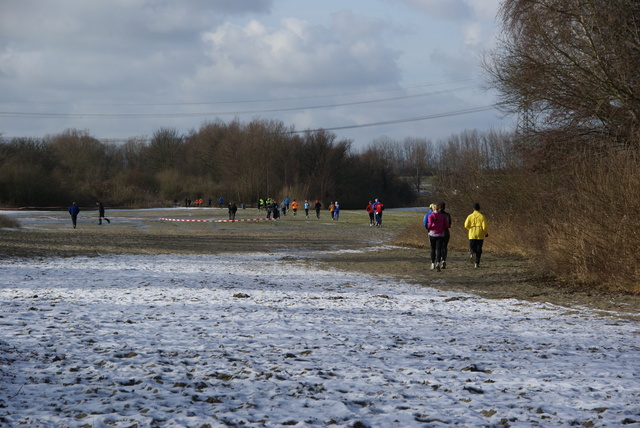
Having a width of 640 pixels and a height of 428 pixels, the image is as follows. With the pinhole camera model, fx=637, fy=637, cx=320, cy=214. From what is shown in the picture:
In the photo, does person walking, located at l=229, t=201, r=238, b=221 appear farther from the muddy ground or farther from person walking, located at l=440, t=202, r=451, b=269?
person walking, located at l=440, t=202, r=451, b=269

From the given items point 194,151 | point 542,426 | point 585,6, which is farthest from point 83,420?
point 194,151

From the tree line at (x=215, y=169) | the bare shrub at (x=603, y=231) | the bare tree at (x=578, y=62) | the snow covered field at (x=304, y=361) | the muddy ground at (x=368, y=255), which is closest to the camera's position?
the snow covered field at (x=304, y=361)

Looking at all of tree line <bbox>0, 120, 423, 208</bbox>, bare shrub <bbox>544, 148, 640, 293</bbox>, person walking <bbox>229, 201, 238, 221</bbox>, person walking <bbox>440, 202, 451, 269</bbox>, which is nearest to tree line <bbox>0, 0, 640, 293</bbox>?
bare shrub <bbox>544, 148, 640, 293</bbox>

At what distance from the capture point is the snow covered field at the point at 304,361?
197 inches

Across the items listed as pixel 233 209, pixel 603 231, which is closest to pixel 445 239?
pixel 603 231

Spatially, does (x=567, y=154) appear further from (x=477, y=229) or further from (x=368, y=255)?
(x=368, y=255)

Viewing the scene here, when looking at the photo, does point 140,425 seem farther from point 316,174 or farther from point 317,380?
point 316,174

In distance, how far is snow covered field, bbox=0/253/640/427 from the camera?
5.00 meters

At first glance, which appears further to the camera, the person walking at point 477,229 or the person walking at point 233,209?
the person walking at point 233,209

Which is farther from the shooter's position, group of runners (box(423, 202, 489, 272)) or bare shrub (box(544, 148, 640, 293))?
group of runners (box(423, 202, 489, 272))

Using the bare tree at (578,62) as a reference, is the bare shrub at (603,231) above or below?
below

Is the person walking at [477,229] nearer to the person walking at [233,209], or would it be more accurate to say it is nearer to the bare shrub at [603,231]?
the bare shrub at [603,231]

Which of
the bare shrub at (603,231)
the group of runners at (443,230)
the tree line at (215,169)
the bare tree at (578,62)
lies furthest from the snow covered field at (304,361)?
the tree line at (215,169)

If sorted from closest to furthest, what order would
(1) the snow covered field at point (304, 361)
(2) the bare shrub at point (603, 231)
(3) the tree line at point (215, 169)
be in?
(1) the snow covered field at point (304, 361) < (2) the bare shrub at point (603, 231) < (3) the tree line at point (215, 169)
